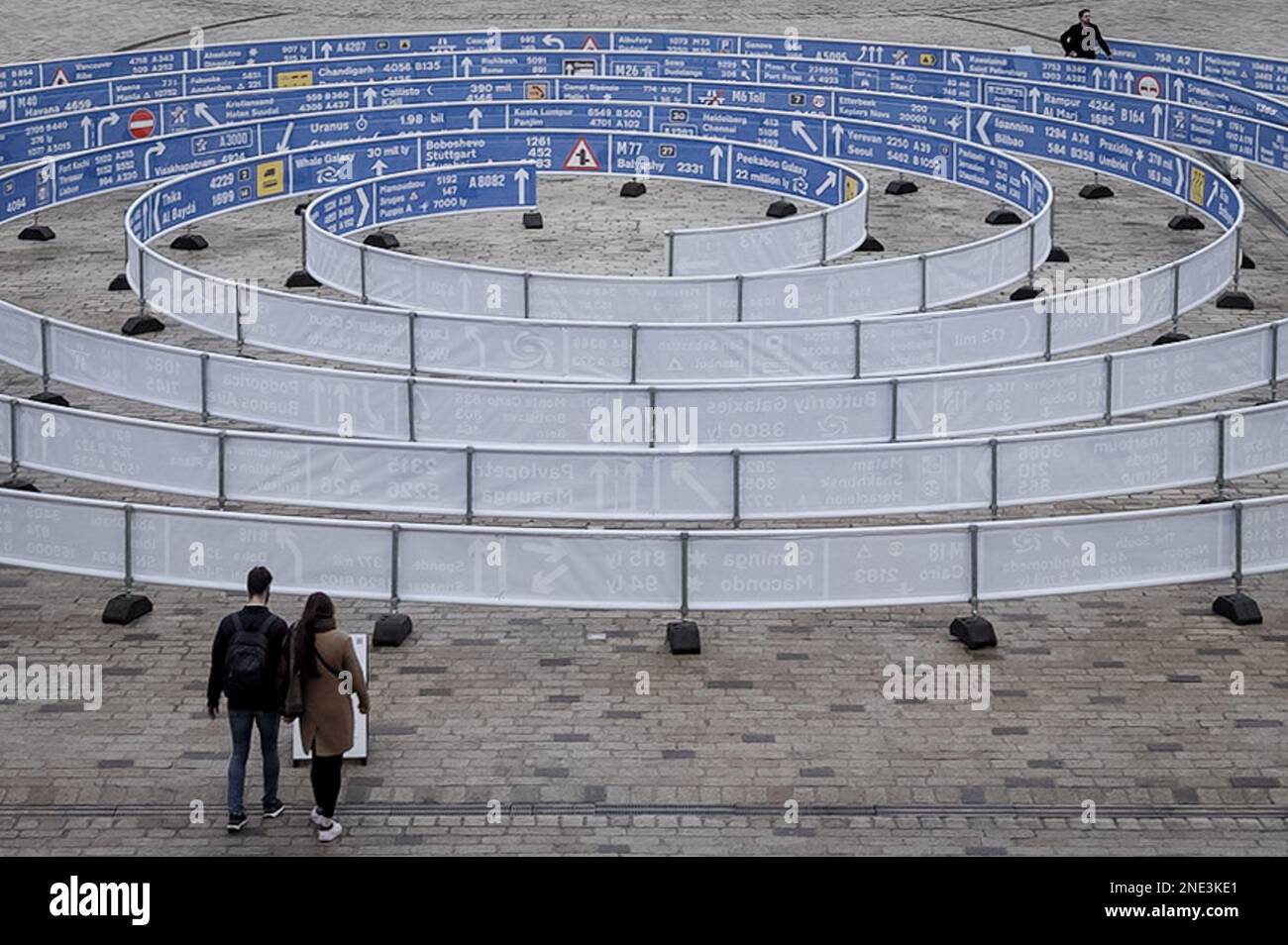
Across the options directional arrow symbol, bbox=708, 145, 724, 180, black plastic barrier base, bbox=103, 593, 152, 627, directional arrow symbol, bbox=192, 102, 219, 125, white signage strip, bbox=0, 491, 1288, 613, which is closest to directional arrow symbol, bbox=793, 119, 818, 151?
directional arrow symbol, bbox=708, 145, 724, 180

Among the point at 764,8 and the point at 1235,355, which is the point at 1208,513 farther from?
the point at 764,8

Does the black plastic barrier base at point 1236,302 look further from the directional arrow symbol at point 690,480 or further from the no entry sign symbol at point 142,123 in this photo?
the no entry sign symbol at point 142,123

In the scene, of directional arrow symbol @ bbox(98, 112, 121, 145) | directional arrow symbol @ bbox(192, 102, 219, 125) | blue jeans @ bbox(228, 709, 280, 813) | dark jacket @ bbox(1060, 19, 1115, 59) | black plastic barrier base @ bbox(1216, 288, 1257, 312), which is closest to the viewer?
blue jeans @ bbox(228, 709, 280, 813)

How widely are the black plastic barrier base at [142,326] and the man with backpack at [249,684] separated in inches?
548

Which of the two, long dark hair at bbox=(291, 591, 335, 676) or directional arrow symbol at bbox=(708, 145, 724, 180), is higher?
directional arrow symbol at bbox=(708, 145, 724, 180)

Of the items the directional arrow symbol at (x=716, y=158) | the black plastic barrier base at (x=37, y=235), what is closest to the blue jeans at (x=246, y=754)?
the black plastic barrier base at (x=37, y=235)

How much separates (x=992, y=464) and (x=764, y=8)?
38579mm

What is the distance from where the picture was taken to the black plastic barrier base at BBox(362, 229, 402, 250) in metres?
33.1

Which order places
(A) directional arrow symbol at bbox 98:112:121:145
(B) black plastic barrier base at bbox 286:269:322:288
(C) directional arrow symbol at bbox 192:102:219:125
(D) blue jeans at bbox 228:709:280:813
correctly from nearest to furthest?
1. (D) blue jeans at bbox 228:709:280:813
2. (B) black plastic barrier base at bbox 286:269:322:288
3. (A) directional arrow symbol at bbox 98:112:121:145
4. (C) directional arrow symbol at bbox 192:102:219:125

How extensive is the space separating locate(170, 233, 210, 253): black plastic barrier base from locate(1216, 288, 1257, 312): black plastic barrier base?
1527 cm

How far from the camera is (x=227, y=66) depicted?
45.7 meters

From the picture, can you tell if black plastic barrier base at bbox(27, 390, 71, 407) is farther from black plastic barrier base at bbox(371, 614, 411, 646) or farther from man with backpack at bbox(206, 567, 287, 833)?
man with backpack at bbox(206, 567, 287, 833)

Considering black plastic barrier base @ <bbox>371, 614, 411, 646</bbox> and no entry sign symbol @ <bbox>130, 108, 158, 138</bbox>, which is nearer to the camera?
black plastic barrier base @ <bbox>371, 614, 411, 646</bbox>

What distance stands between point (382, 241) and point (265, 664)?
65.4ft
